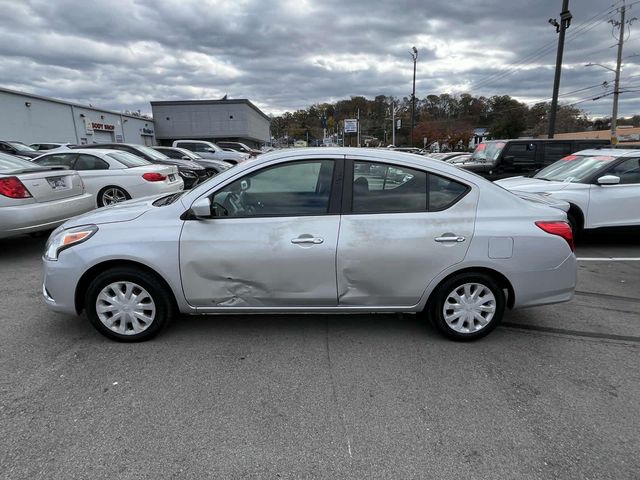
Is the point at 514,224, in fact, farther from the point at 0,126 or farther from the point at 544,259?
the point at 0,126

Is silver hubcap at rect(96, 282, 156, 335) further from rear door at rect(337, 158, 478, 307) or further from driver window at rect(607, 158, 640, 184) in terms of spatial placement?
driver window at rect(607, 158, 640, 184)

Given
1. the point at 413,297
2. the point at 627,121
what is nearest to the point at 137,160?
the point at 413,297

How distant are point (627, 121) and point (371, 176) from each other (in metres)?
114

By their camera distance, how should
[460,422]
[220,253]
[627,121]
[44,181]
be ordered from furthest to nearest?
[627,121] < [44,181] < [220,253] < [460,422]

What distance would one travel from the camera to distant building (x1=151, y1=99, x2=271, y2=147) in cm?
5147

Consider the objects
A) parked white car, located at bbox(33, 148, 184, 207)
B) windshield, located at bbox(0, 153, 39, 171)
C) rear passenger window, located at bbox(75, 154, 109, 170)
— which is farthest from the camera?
rear passenger window, located at bbox(75, 154, 109, 170)

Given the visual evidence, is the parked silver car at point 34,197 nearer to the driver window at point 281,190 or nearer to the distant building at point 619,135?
the driver window at point 281,190

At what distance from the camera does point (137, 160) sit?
9.18 m

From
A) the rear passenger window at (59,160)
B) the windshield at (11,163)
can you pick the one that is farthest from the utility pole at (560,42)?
the windshield at (11,163)

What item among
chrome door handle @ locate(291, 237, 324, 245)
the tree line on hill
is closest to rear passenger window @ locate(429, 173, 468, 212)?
chrome door handle @ locate(291, 237, 324, 245)

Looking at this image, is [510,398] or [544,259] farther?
[544,259]

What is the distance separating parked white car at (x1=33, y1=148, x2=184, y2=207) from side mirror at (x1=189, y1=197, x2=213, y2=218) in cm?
577

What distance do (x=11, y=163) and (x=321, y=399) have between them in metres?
6.14

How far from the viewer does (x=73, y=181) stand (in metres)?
6.61
